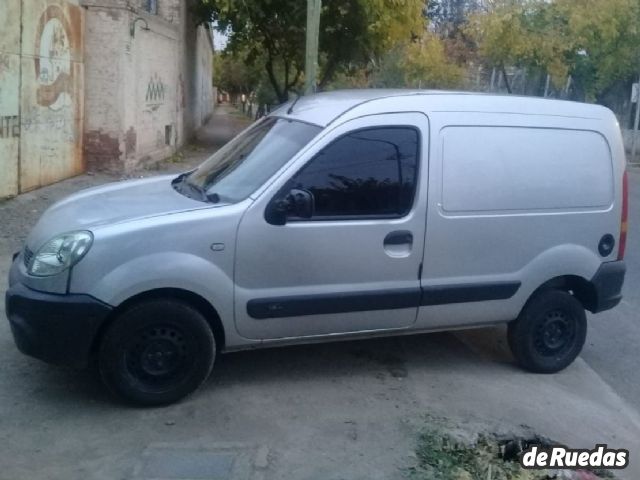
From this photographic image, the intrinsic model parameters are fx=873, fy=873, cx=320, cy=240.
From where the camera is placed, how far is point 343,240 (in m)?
5.45

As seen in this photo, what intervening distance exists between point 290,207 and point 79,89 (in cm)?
942

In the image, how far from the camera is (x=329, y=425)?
16.7 ft

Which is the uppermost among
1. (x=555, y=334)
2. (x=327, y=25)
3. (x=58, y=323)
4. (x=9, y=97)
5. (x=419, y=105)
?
(x=327, y=25)

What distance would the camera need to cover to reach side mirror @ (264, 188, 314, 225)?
5.25 m

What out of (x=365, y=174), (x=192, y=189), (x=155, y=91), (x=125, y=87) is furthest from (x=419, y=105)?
(x=155, y=91)

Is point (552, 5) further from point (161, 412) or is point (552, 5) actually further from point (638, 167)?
point (161, 412)

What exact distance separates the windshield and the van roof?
0.39 ft

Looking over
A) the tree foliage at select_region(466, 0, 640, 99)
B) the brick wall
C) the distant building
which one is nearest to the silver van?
the distant building

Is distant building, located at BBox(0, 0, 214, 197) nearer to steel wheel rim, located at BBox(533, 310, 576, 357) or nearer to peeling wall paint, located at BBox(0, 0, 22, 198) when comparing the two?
peeling wall paint, located at BBox(0, 0, 22, 198)

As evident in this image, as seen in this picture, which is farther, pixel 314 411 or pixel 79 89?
pixel 79 89

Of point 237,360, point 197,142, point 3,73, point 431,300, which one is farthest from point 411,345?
point 197,142

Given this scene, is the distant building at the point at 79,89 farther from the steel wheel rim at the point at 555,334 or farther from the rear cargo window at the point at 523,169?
the steel wheel rim at the point at 555,334

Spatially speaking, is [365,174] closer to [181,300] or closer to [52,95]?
[181,300]

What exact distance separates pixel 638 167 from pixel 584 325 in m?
23.6
